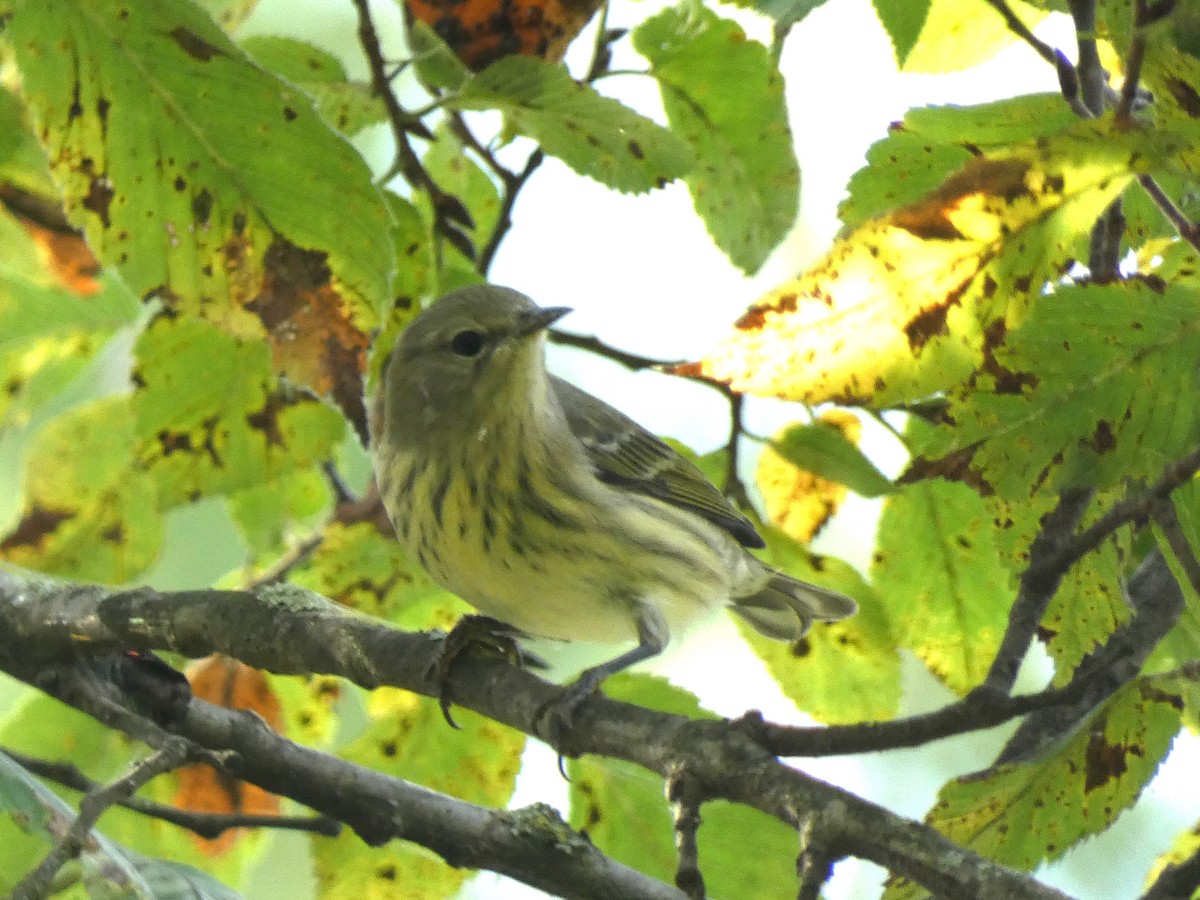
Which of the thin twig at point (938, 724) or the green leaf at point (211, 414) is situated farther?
the green leaf at point (211, 414)

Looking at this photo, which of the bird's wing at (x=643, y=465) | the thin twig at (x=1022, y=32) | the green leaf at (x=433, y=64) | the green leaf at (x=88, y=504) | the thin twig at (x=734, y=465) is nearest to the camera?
the thin twig at (x=1022, y=32)

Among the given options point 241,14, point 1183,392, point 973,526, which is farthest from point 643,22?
point 1183,392

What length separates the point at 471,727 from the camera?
241cm

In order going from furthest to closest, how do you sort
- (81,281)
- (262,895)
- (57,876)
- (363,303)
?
(262,895)
(81,281)
(363,303)
(57,876)

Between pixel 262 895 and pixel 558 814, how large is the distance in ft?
15.3

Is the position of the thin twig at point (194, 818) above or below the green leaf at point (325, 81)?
below

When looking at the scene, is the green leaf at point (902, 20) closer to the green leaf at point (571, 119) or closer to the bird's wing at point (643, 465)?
the green leaf at point (571, 119)

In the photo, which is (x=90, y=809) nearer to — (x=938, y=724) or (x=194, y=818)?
(x=194, y=818)

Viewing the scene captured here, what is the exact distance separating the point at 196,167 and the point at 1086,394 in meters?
1.14

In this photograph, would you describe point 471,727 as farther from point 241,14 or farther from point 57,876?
point 241,14

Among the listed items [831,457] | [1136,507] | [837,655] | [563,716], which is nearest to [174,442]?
[563,716]

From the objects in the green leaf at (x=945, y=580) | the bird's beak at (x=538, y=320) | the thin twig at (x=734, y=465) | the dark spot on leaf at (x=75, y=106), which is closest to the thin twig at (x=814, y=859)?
the green leaf at (x=945, y=580)

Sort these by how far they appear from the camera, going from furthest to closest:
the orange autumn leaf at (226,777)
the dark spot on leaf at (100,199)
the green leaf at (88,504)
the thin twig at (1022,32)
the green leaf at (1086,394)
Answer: the orange autumn leaf at (226,777) → the green leaf at (88,504) → the dark spot on leaf at (100,199) → the thin twig at (1022,32) → the green leaf at (1086,394)

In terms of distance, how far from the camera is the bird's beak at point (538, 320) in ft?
9.63
